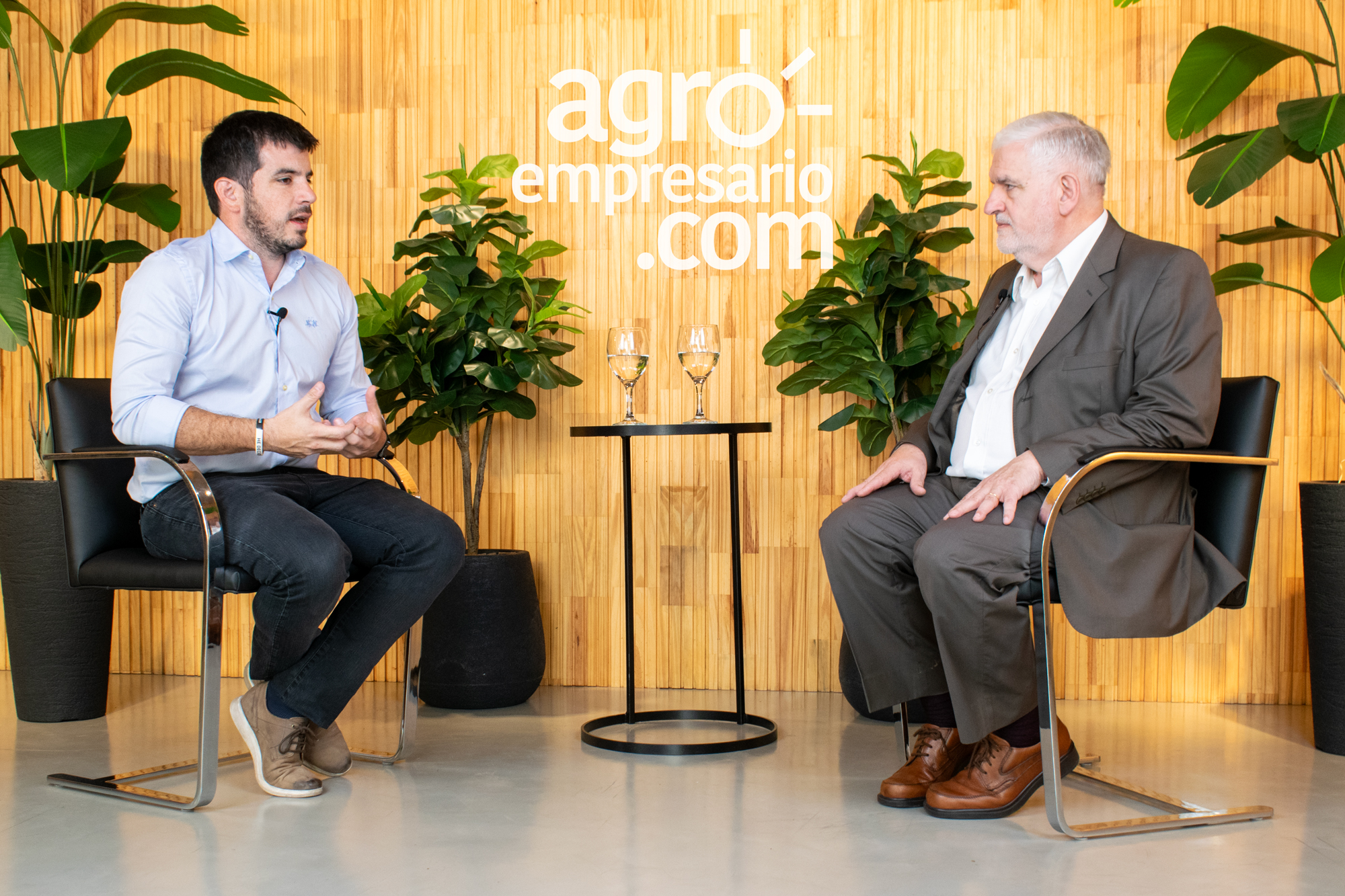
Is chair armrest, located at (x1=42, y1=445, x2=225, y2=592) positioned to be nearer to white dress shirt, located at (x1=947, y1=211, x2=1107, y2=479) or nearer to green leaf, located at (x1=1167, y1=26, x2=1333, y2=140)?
white dress shirt, located at (x1=947, y1=211, x2=1107, y2=479)

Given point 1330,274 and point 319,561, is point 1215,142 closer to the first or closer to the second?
point 1330,274

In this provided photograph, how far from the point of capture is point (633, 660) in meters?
3.02

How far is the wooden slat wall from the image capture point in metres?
3.30

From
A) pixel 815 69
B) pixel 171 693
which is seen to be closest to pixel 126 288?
pixel 171 693

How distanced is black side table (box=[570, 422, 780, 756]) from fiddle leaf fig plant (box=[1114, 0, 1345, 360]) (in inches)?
49.6

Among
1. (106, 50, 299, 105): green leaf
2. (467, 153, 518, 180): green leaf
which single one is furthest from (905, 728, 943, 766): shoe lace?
(106, 50, 299, 105): green leaf

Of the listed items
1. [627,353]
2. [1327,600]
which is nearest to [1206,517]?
[1327,600]

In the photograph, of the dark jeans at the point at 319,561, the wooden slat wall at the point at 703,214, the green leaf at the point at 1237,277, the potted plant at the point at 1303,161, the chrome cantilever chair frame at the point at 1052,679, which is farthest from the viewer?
the wooden slat wall at the point at 703,214

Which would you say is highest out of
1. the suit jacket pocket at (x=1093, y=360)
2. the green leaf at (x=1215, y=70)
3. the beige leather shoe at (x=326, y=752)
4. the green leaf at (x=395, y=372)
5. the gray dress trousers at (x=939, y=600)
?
the green leaf at (x=1215, y=70)

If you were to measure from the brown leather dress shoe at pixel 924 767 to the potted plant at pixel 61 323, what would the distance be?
6.73 feet

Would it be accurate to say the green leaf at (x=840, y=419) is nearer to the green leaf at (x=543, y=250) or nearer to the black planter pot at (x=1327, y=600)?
the green leaf at (x=543, y=250)

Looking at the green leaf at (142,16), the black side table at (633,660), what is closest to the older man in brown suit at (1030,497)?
the black side table at (633,660)

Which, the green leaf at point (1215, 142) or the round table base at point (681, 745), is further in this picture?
the green leaf at point (1215, 142)

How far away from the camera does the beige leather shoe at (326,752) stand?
8.21 ft
